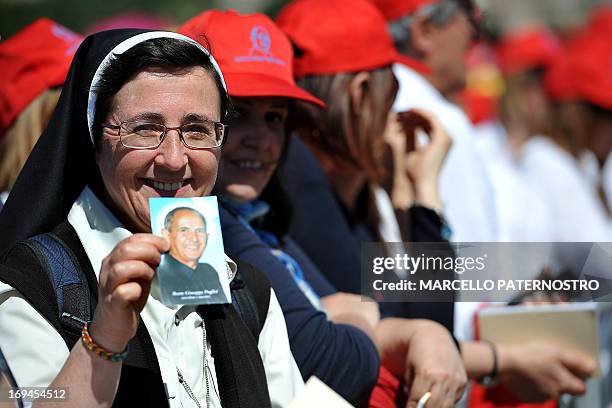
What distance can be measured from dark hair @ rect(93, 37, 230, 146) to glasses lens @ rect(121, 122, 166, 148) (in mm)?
77

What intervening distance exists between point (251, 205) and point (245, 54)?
51cm

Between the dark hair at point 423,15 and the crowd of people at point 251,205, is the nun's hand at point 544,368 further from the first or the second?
the dark hair at point 423,15

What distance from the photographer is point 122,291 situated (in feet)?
A: 6.40

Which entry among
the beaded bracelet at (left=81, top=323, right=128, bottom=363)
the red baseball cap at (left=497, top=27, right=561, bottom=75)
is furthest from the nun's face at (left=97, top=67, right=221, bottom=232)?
the red baseball cap at (left=497, top=27, right=561, bottom=75)

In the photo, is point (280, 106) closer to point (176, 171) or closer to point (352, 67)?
point (352, 67)

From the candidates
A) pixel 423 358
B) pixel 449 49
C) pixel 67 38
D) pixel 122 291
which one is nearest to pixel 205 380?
pixel 122 291

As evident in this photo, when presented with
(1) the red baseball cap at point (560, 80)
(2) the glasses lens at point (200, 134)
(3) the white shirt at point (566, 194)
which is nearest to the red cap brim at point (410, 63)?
(2) the glasses lens at point (200, 134)

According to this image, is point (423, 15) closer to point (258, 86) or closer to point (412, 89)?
point (412, 89)

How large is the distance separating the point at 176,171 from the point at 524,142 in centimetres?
774

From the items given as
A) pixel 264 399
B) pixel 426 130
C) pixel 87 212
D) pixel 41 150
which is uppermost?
pixel 426 130

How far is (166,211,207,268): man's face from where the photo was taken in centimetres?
210

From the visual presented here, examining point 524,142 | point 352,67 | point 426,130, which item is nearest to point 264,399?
point 352,67

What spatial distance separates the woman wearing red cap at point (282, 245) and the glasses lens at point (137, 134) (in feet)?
2.20

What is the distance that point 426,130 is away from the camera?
Answer: 15.5ft
